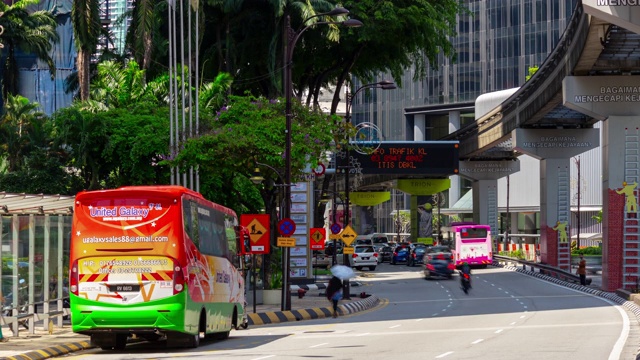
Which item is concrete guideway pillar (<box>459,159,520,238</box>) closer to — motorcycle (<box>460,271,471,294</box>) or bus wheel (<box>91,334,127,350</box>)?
motorcycle (<box>460,271,471,294</box>)

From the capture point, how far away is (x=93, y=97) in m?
58.7

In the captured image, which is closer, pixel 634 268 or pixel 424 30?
pixel 634 268

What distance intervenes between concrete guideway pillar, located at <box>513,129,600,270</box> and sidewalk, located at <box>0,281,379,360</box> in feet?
57.3

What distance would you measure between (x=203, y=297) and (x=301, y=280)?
31919mm

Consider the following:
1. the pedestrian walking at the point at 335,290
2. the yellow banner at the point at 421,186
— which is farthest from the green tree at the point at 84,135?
the yellow banner at the point at 421,186

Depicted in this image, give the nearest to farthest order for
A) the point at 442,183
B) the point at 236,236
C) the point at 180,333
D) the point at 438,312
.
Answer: the point at 180,333 < the point at 236,236 < the point at 438,312 < the point at 442,183

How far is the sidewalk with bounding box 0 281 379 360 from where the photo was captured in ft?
78.9

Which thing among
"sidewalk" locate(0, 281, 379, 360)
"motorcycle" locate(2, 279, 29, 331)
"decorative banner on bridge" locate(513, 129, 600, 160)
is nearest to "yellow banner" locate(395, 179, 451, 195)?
"decorative banner on bridge" locate(513, 129, 600, 160)

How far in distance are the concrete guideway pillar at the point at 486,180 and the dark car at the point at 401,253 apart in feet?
19.4

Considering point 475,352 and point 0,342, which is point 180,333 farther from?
point 475,352

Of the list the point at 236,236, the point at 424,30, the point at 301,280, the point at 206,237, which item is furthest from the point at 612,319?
the point at 424,30

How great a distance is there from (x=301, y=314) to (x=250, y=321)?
315 cm

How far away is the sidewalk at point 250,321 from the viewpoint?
2406cm

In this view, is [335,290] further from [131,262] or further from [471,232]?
[471,232]
